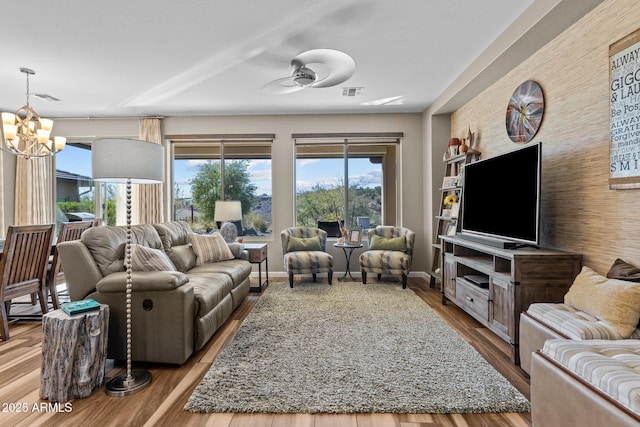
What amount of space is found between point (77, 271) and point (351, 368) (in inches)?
84.2

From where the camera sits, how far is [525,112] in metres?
3.12

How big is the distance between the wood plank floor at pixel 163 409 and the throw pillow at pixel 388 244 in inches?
88.7

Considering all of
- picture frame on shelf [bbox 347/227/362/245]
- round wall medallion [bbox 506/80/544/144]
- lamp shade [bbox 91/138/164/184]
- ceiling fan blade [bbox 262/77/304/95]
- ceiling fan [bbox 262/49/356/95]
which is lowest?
picture frame on shelf [bbox 347/227/362/245]

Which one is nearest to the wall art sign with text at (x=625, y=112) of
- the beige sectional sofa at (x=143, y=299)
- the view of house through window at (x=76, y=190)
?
the beige sectional sofa at (x=143, y=299)

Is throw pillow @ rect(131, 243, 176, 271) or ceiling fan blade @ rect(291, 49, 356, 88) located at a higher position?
ceiling fan blade @ rect(291, 49, 356, 88)

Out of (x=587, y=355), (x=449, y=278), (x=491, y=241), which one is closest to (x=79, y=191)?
(x=449, y=278)

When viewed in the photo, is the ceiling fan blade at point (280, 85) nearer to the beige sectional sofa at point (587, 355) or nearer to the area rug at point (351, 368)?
the area rug at point (351, 368)

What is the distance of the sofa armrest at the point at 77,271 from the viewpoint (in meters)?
2.40

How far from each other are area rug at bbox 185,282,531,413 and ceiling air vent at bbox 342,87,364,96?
277cm

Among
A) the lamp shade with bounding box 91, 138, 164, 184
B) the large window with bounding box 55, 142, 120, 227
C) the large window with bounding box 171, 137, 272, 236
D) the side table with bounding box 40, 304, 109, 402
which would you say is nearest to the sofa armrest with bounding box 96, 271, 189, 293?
the side table with bounding box 40, 304, 109, 402

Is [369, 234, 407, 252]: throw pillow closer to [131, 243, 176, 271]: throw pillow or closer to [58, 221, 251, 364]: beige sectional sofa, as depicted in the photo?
[58, 221, 251, 364]: beige sectional sofa

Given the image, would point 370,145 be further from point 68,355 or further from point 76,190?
point 76,190

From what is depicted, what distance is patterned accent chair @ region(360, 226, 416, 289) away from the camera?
4457 millimetres

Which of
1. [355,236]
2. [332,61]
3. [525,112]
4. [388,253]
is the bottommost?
[388,253]
